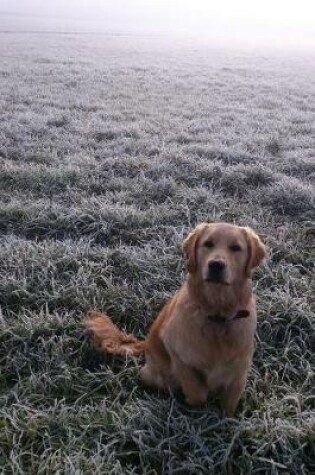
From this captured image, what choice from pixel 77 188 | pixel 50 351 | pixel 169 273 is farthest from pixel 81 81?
pixel 50 351

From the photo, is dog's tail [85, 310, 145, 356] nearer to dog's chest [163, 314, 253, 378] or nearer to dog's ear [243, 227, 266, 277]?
dog's chest [163, 314, 253, 378]

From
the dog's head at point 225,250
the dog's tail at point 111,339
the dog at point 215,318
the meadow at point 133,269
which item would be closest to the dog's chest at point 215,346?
the dog at point 215,318

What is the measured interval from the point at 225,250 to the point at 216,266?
0.16m

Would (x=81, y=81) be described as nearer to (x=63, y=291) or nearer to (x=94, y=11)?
(x=63, y=291)

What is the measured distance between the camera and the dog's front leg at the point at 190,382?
2.72 metres

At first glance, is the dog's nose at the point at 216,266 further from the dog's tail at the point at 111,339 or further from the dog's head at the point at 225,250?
the dog's tail at the point at 111,339

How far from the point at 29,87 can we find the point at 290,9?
236 feet

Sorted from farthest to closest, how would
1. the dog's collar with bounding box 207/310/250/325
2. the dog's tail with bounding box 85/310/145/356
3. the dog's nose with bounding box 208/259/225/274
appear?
the dog's tail with bounding box 85/310/145/356 → the dog's collar with bounding box 207/310/250/325 → the dog's nose with bounding box 208/259/225/274

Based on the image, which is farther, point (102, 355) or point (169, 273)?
point (169, 273)

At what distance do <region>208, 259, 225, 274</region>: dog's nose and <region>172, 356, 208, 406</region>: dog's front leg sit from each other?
58cm

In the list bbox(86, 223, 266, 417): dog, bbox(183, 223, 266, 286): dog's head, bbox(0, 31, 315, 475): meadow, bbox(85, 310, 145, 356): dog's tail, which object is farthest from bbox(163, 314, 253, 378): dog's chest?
bbox(85, 310, 145, 356): dog's tail

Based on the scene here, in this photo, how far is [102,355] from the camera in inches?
133

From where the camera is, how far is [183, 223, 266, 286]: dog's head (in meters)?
2.61

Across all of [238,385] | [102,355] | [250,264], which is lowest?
[102,355]
